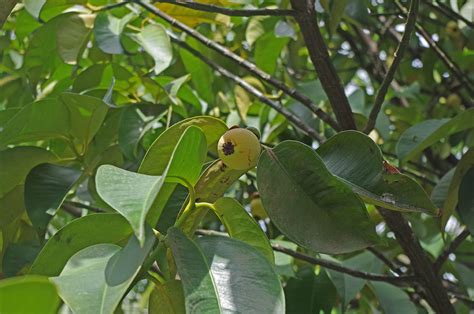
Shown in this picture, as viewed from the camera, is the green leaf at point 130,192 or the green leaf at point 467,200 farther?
the green leaf at point 467,200

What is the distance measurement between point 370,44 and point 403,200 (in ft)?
3.99

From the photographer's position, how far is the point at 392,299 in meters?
1.20

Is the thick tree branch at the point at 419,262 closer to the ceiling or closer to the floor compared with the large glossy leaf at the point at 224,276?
closer to the floor

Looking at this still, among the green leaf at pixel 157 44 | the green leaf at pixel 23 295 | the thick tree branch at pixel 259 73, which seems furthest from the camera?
the green leaf at pixel 157 44

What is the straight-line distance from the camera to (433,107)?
1830 millimetres

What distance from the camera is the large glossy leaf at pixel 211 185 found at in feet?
2.44

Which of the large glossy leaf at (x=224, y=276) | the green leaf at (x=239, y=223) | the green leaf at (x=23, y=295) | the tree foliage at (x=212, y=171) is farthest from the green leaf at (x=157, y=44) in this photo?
the green leaf at (x=23, y=295)

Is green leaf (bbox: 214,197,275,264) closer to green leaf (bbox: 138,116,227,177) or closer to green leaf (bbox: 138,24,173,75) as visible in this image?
green leaf (bbox: 138,116,227,177)

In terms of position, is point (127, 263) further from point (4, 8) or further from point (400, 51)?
point (400, 51)

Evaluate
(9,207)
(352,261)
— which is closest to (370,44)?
(352,261)

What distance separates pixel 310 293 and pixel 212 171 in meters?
0.49

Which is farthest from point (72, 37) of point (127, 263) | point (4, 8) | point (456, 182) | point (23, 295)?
point (23, 295)

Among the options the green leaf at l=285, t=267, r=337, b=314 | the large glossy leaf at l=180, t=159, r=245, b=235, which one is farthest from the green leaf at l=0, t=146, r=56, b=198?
the green leaf at l=285, t=267, r=337, b=314

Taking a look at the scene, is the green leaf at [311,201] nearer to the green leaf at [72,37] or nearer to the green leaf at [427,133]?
the green leaf at [427,133]
